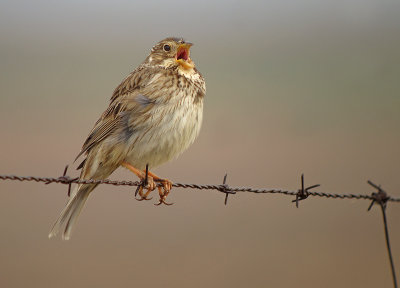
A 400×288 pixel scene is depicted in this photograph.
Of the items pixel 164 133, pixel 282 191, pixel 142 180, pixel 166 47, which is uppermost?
pixel 166 47

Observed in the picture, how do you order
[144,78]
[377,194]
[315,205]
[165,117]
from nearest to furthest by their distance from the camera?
[377,194] < [165,117] < [144,78] < [315,205]

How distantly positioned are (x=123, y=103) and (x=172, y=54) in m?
0.84

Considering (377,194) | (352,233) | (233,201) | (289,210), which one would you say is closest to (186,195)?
(233,201)

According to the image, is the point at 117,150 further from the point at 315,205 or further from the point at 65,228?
the point at 315,205

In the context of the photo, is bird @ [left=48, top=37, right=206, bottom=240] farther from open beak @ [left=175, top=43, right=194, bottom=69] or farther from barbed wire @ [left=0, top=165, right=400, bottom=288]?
barbed wire @ [left=0, top=165, right=400, bottom=288]

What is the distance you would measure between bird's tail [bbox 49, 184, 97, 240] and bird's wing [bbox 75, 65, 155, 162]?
385 millimetres

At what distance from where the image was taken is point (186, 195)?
16.7m

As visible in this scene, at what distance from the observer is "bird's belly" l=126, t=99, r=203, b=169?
226 inches

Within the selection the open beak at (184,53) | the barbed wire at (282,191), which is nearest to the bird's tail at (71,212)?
the barbed wire at (282,191)

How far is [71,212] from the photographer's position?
5.99m

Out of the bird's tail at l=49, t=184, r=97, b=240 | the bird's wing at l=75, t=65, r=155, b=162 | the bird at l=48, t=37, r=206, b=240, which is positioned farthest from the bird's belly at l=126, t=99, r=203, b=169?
the bird's tail at l=49, t=184, r=97, b=240

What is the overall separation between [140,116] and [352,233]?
397 inches

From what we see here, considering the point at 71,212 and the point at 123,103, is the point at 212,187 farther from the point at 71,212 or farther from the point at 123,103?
the point at 71,212

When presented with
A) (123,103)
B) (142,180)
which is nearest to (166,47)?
(123,103)
